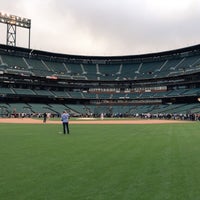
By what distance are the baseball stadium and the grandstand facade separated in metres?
0.33

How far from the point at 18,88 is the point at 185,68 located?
52.1 meters

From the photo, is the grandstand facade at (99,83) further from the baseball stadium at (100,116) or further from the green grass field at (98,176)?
the green grass field at (98,176)

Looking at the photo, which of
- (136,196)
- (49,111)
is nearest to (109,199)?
(136,196)

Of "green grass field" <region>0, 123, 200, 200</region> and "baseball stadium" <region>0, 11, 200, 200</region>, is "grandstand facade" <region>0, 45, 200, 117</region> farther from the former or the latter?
"green grass field" <region>0, 123, 200, 200</region>

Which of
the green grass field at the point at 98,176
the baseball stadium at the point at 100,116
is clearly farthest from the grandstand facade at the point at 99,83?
the green grass field at the point at 98,176

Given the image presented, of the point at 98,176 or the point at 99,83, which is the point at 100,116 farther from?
the point at 98,176

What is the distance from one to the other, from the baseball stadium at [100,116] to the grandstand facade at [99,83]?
0.33 m

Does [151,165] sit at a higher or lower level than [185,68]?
lower

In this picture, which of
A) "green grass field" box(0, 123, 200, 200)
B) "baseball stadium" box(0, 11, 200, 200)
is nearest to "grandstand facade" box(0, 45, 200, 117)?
"baseball stadium" box(0, 11, 200, 200)

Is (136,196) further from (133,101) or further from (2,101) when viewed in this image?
(133,101)

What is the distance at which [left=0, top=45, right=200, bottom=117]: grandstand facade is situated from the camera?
82.2m

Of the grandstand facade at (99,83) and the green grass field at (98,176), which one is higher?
the grandstand facade at (99,83)

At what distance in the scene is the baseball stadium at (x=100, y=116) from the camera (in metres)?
6.42

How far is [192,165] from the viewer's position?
8.80 m
